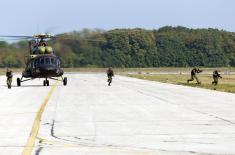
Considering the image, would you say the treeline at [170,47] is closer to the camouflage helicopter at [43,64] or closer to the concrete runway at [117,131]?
the camouflage helicopter at [43,64]

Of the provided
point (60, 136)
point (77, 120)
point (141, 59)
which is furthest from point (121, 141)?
point (141, 59)

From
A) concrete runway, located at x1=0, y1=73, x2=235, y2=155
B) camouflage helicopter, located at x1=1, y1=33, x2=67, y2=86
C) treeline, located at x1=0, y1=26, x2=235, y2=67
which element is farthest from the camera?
treeline, located at x1=0, y1=26, x2=235, y2=67

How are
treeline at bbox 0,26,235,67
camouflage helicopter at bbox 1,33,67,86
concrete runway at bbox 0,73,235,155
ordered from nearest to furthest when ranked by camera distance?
concrete runway at bbox 0,73,235,155 → camouflage helicopter at bbox 1,33,67,86 → treeline at bbox 0,26,235,67

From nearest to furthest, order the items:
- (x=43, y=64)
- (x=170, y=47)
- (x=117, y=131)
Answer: (x=117, y=131) → (x=43, y=64) → (x=170, y=47)

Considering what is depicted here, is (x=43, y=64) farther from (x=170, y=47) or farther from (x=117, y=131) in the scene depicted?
(x=170, y=47)

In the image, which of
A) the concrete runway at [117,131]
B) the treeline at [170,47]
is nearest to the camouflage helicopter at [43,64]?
the concrete runway at [117,131]

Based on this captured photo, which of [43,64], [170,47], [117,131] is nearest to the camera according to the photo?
[117,131]

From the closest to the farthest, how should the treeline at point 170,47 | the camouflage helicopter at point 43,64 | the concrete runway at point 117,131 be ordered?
Answer: the concrete runway at point 117,131, the camouflage helicopter at point 43,64, the treeline at point 170,47

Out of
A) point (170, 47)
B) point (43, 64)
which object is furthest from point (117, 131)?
point (170, 47)

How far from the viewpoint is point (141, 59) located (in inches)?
5684

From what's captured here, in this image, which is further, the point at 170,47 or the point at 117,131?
the point at 170,47

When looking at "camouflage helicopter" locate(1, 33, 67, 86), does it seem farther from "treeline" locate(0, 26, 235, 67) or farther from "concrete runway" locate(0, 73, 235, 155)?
"treeline" locate(0, 26, 235, 67)

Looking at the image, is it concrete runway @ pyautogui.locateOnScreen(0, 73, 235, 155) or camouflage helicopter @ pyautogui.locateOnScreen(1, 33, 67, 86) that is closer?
concrete runway @ pyautogui.locateOnScreen(0, 73, 235, 155)

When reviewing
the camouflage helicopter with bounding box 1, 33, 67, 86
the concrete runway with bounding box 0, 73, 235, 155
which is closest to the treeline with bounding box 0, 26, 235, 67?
the camouflage helicopter with bounding box 1, 33, 67, 86
